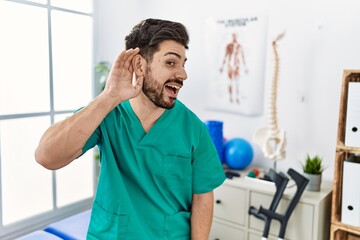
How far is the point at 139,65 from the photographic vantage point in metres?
1.05

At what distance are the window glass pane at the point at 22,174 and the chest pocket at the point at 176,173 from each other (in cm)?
148

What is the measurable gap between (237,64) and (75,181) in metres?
1.59

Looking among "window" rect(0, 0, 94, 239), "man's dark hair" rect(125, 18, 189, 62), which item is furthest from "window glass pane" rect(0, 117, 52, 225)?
"man's dark hair" rect(125, 18, 189, 62)

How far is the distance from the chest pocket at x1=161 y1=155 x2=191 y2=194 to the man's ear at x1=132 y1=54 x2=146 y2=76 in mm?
292

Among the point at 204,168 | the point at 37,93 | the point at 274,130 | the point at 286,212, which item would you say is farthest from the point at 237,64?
the point at 37,93

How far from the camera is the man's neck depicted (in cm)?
112

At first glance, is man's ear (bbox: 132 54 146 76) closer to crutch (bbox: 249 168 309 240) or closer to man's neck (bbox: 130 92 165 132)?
man's neck (bbox: 130 92 165 132)

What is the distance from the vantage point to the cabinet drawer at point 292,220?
160cm

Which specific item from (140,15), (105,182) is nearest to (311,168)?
(105,182)

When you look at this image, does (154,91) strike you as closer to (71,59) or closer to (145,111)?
(145,111)

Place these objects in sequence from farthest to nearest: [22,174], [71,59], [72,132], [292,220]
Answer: [71,59], [22,174], [292,220], [72,132]

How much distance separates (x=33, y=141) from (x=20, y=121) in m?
0.18

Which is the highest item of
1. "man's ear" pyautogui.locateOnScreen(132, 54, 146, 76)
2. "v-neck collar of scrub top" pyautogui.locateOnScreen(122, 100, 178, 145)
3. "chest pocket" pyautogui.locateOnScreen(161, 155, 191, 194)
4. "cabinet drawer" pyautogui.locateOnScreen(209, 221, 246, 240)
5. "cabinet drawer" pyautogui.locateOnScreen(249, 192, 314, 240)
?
"man's ear" pyautogui.locateOnScreen(132, 54, 146, 76)

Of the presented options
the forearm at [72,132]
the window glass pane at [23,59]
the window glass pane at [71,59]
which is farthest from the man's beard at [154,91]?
the window glass pane at [71,59]
